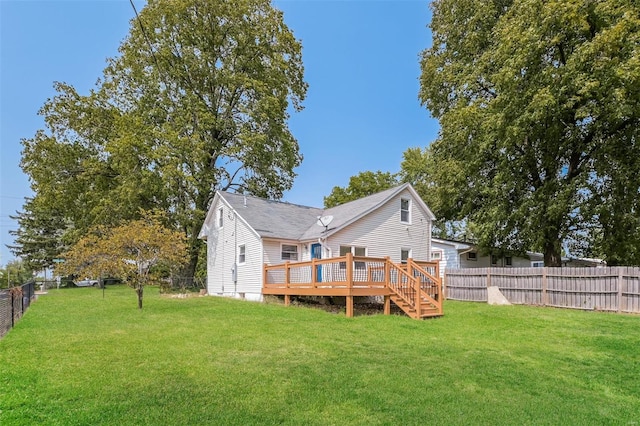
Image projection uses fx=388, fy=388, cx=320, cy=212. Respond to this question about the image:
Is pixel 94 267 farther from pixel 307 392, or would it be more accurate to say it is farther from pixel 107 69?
pixel 107 69

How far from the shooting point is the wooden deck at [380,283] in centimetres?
1146

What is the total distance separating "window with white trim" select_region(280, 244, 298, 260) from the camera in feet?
57.0

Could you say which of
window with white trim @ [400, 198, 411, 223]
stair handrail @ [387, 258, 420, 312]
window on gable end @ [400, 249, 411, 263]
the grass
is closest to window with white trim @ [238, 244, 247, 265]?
window on gable end @ [400, 249, 411, 263]

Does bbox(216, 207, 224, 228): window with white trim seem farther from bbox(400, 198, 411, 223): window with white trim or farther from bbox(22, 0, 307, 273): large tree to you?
bbox(400, 198, 411, 223): window with white trim

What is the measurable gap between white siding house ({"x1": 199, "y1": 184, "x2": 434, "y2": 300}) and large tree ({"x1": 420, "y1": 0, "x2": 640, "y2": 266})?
3.92 metres

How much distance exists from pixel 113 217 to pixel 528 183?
→ 24.9 metres

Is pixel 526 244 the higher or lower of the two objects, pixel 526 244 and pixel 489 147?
the lower

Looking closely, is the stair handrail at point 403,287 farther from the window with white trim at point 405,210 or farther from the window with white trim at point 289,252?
the window with white trim at point 405,210

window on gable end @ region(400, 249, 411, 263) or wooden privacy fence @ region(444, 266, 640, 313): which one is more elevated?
window on gable end @ region(400, 249, 411, 263)

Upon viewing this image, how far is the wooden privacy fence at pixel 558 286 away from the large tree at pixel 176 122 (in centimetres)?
1613

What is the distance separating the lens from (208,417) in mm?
4211

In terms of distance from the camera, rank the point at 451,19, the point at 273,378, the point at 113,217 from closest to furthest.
→ the point at 273,378, the point at 451,19, the point at 113,217

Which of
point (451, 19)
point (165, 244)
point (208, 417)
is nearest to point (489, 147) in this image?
point (451, 19)

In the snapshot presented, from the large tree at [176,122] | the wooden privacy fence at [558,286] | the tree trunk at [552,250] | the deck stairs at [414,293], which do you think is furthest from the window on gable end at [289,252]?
the tree trunk at [552,250]
